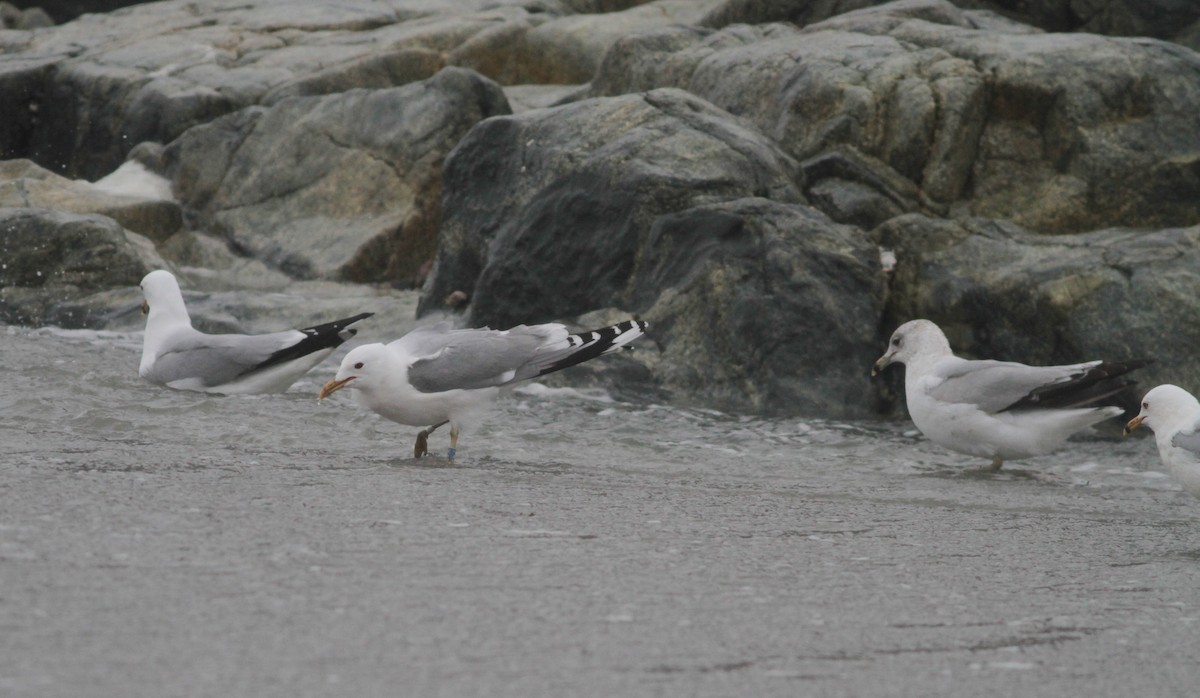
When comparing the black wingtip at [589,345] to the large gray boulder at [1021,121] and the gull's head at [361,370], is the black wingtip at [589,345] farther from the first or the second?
the large gray boulder at [1021,121]

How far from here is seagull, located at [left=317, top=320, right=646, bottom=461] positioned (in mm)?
6480

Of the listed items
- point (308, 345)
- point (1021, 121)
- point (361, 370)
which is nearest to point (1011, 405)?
point (361, 370)

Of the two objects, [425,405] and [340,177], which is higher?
[425,405]

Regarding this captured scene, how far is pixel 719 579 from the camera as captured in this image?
3.89m

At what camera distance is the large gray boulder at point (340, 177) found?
46.1ft

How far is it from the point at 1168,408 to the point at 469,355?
3.03 meters

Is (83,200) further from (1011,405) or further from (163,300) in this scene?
(1011,405)

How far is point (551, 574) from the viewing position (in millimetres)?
3787

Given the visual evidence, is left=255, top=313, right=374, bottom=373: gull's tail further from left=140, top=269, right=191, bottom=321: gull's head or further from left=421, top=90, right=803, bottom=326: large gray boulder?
left=421, top=90, right=803, bottom=326: large gray boulder

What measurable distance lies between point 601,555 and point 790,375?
5.07 metres

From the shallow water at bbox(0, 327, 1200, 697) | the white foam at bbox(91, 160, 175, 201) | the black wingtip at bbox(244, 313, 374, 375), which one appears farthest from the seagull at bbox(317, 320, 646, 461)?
the white foam at bbox(91, 160, 175, 201)

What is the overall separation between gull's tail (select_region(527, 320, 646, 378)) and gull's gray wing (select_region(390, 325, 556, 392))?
0.12 feet

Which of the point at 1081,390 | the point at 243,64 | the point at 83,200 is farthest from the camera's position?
the point at 243,64

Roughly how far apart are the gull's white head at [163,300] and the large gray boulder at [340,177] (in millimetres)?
4627
